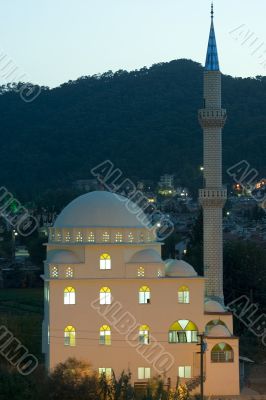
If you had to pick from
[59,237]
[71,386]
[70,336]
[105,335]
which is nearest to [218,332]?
[105,335]

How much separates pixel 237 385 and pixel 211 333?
173 cm

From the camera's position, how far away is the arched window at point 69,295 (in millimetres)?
24469

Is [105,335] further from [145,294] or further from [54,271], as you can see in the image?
[54,271]

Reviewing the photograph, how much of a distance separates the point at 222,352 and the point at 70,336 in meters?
4.63

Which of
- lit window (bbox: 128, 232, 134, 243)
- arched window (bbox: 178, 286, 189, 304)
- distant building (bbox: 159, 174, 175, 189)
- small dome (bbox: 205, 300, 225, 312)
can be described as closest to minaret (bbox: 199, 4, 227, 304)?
small dome (bbox: 205, 300, 225, 312)

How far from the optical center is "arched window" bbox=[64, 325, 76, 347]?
24.4 meters

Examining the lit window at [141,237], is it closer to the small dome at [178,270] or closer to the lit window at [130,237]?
the lit window at [130,237]

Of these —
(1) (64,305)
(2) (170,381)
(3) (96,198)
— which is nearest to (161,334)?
(2) (170,381)

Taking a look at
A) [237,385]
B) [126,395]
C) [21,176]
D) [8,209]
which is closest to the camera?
[126,395]

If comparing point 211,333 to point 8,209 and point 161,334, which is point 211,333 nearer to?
point 161,334

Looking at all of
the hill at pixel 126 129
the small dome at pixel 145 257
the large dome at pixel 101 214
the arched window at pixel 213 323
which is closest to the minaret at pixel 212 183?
the arched window at pixel 213 323

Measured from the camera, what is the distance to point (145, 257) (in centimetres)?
2498

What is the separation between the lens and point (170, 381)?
24.5 metres

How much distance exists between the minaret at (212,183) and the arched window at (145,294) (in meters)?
4.15
